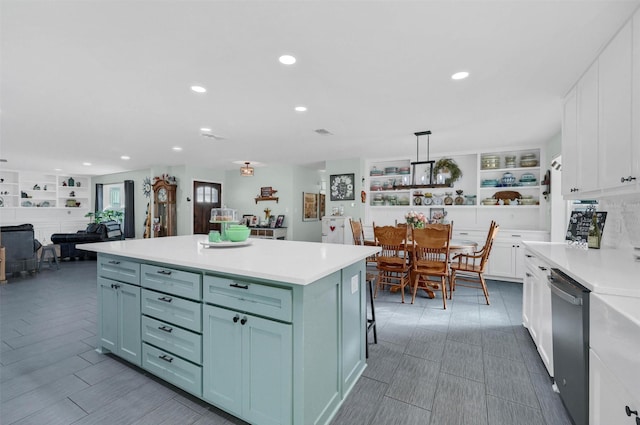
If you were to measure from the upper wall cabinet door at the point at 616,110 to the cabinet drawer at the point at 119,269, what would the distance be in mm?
3433

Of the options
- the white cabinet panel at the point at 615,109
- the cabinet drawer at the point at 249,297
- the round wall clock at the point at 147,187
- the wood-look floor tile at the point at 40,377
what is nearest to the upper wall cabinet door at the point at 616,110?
the white cabinet panel at the point at 615,109

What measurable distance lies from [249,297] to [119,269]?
1455mm

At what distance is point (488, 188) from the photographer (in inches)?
221

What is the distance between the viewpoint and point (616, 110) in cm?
188

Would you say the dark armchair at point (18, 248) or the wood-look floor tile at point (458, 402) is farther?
the dark armchair at point (18, 248)

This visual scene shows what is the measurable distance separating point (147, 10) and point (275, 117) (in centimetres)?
208

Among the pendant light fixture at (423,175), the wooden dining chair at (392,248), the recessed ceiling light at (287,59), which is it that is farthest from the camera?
the pendant light fixture at (423,175)

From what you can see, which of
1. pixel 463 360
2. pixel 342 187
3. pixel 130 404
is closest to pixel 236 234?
pixel 130 404

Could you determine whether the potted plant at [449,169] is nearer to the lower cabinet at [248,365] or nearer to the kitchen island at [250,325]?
the kitchen island at [250,325]

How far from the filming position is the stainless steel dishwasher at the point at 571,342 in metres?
1.38

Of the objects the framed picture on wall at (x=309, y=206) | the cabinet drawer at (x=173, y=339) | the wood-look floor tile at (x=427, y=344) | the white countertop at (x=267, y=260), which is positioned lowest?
the wood-look floor tile at (x=427, y=344)

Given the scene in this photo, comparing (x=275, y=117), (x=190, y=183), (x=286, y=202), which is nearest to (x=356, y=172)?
(x=286, y=202)

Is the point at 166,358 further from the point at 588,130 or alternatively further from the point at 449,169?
the point at 449,169

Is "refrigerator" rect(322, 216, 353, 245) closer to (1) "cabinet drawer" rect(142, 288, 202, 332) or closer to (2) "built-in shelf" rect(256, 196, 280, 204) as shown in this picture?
(2) "built-in shelf" rect(256, 196, 280, 204)
